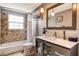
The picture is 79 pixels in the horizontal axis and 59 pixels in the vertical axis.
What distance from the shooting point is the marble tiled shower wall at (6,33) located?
37.7 inches

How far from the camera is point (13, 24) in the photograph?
101 centimetres

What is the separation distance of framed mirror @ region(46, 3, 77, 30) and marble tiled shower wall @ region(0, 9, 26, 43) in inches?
16.3

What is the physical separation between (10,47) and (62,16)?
2.61 feet

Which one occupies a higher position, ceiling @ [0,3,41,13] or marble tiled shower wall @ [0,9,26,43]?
ceiling @ [0,3,41,13]

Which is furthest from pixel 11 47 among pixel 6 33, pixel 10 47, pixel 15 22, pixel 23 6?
pixel 23 6

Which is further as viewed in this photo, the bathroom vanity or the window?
the window

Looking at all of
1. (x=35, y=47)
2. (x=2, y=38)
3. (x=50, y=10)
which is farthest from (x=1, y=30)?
(x=50, y=10)

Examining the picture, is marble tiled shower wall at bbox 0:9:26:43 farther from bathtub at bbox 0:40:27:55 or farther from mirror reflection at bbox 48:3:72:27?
mirror reflection at bbox 48:3:72:27

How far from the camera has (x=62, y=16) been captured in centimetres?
100

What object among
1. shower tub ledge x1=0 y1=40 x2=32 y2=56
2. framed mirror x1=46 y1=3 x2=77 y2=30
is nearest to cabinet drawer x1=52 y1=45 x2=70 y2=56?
framed mirror x1=46 y1=3 x2=77 y2=30

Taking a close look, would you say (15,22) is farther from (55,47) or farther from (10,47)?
(55,47)

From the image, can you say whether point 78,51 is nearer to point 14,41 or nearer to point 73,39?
point 73,39

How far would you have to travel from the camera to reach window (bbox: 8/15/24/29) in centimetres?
99

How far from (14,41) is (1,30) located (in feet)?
0.72
